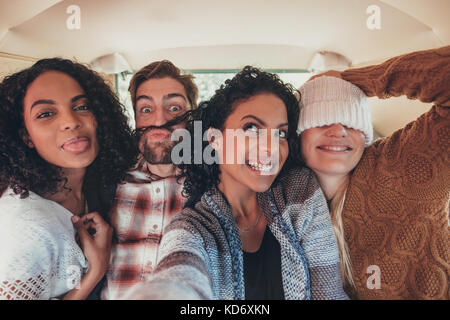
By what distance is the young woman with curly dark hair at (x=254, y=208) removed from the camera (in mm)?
642

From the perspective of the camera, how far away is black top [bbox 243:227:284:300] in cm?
Answer: 69

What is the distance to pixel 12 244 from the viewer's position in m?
0.60

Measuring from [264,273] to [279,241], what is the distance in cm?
10

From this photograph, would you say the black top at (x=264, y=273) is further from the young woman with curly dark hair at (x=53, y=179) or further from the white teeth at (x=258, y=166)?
the young woman with curly dark hair at (x=53, y=179)

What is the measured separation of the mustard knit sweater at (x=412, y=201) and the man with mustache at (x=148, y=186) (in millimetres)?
566

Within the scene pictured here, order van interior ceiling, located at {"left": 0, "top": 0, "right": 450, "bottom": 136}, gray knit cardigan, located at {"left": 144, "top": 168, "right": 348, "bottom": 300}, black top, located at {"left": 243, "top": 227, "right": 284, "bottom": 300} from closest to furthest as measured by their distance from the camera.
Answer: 1. gray knit cardigan, located at {"left": 144, "top": 168, "right": 348, "bottom": 300}
2. black top, located at {"left": 243, "top": 227, "right": 284, "bottom": 300}
3. van interior ceiling, located at {"left": 0, "top": 0, "right": 450, "bottom": 136}

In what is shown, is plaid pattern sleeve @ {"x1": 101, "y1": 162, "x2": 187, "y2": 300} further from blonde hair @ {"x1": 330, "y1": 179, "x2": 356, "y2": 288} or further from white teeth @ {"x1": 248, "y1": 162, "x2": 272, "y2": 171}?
blonde hair @ {"x1": 330, "y1": 179, "x2": 356, "y2": 288}

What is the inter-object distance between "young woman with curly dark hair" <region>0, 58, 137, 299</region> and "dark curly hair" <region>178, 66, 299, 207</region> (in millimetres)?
243

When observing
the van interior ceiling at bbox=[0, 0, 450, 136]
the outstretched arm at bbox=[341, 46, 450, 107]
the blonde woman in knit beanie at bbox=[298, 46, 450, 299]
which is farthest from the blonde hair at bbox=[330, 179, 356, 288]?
the van interior ceiling at bbox=[0, 0, 450, 136]

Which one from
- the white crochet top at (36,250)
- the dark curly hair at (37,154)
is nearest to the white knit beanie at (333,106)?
the dark curly hair at (37,154)

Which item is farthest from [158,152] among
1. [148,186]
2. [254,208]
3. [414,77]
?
[414,77]

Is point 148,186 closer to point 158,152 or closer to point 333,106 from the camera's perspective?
point 158,152
